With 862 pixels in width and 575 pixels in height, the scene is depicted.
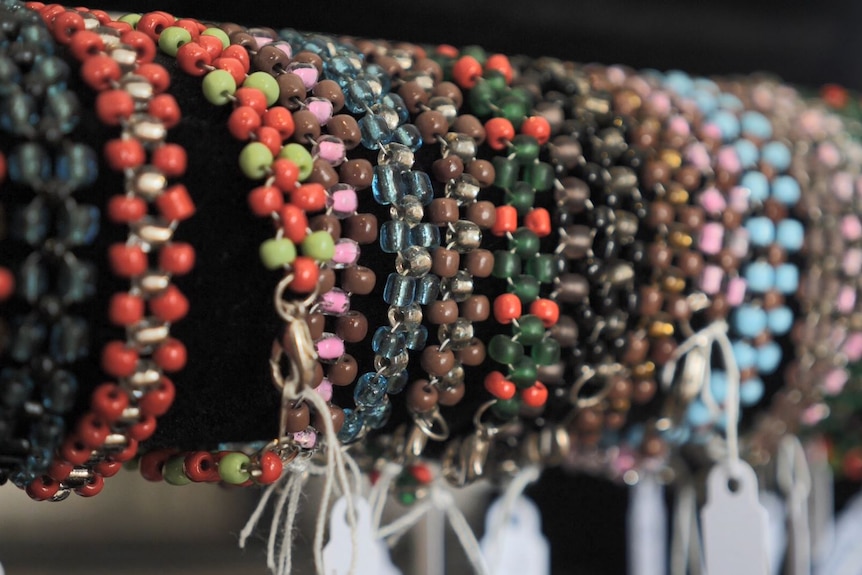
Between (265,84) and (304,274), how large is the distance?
9cm

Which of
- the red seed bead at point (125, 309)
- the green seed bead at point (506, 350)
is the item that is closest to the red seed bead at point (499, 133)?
the green seed bead at point (506, 350)

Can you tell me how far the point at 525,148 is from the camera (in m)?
0.47

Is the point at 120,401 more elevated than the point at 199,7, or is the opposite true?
the point at 199,7

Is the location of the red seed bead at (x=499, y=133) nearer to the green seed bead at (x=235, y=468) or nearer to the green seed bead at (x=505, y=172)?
the green seed bead at (x=505, y=172)

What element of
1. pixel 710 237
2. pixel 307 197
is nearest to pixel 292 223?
pixel 307 197

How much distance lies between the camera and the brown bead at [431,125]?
1.47 ft

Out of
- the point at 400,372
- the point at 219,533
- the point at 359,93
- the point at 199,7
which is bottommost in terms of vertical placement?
the point at 219,533

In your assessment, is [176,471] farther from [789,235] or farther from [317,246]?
[789,235]

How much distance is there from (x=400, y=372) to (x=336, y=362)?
39 mm

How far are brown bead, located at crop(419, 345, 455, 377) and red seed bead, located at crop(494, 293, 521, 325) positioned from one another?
3cm

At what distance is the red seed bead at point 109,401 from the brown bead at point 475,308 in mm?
175

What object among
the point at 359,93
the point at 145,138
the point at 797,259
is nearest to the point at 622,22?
the point at 797,259

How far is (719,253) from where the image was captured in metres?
0.52

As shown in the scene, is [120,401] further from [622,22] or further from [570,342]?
[622,22]
